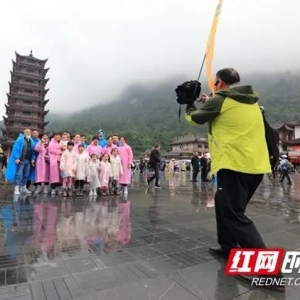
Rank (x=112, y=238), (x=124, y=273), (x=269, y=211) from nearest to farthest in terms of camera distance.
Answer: (x=124, y=273) < (x=112, y=238) < (x=269, y=211)

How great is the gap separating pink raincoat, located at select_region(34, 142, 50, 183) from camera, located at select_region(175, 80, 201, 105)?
251 inches

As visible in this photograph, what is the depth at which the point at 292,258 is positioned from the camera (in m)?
3.01

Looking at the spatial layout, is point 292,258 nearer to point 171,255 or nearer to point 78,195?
point 171,255

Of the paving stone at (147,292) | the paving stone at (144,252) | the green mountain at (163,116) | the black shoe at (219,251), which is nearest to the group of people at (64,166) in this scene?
the paving stone at (144,252)

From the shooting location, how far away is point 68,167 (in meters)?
8.17

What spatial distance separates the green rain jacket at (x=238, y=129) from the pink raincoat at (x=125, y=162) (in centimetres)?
642

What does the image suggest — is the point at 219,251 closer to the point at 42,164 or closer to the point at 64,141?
the point at 42,164

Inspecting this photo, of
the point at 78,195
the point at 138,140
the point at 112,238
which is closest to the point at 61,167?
the point at 78,195

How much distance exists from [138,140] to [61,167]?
89.2 metres

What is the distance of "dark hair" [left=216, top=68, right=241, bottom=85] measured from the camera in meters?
3.04

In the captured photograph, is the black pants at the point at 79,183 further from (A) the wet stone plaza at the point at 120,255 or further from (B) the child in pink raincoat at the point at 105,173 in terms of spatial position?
(A) the wet stone plaza at the point at 120,255

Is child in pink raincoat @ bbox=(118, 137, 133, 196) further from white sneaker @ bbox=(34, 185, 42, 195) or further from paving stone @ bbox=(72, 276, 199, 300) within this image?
paving stone @ bbox=(72, 276, 199, 300)

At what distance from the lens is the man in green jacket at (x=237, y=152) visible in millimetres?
2783

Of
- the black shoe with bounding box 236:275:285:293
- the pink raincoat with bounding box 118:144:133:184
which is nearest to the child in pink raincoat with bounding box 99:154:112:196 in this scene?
the pink raincoat with bounding box 118:144:133:184
